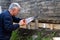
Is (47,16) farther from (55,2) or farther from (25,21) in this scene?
(25,21)

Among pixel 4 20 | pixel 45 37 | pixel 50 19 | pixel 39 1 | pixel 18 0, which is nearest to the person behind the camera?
pixel 4 20

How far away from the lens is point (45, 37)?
6488 mm

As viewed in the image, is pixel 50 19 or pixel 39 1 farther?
pixel 39 1

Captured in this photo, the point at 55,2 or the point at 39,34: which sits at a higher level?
the point at 55,2

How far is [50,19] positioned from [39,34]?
2.00 feet

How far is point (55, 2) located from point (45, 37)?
117cm

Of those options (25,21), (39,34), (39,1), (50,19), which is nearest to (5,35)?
(25,21)

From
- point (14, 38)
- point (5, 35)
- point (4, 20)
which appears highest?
point (4, 20)

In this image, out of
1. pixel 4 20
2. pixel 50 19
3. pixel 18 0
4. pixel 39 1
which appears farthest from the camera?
pixel 18 0

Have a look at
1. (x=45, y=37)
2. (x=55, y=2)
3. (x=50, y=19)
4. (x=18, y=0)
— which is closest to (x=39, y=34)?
(x=45, y=37)

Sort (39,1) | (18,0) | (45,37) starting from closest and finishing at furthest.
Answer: (45,37), (39,1), (18,0)

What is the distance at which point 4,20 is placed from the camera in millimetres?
4547

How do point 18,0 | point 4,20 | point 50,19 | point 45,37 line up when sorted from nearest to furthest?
point 4,20 → point 45,37 → point 50,19 → point 18,0

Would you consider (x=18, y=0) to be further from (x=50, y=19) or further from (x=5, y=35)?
(x=5, y=35)
